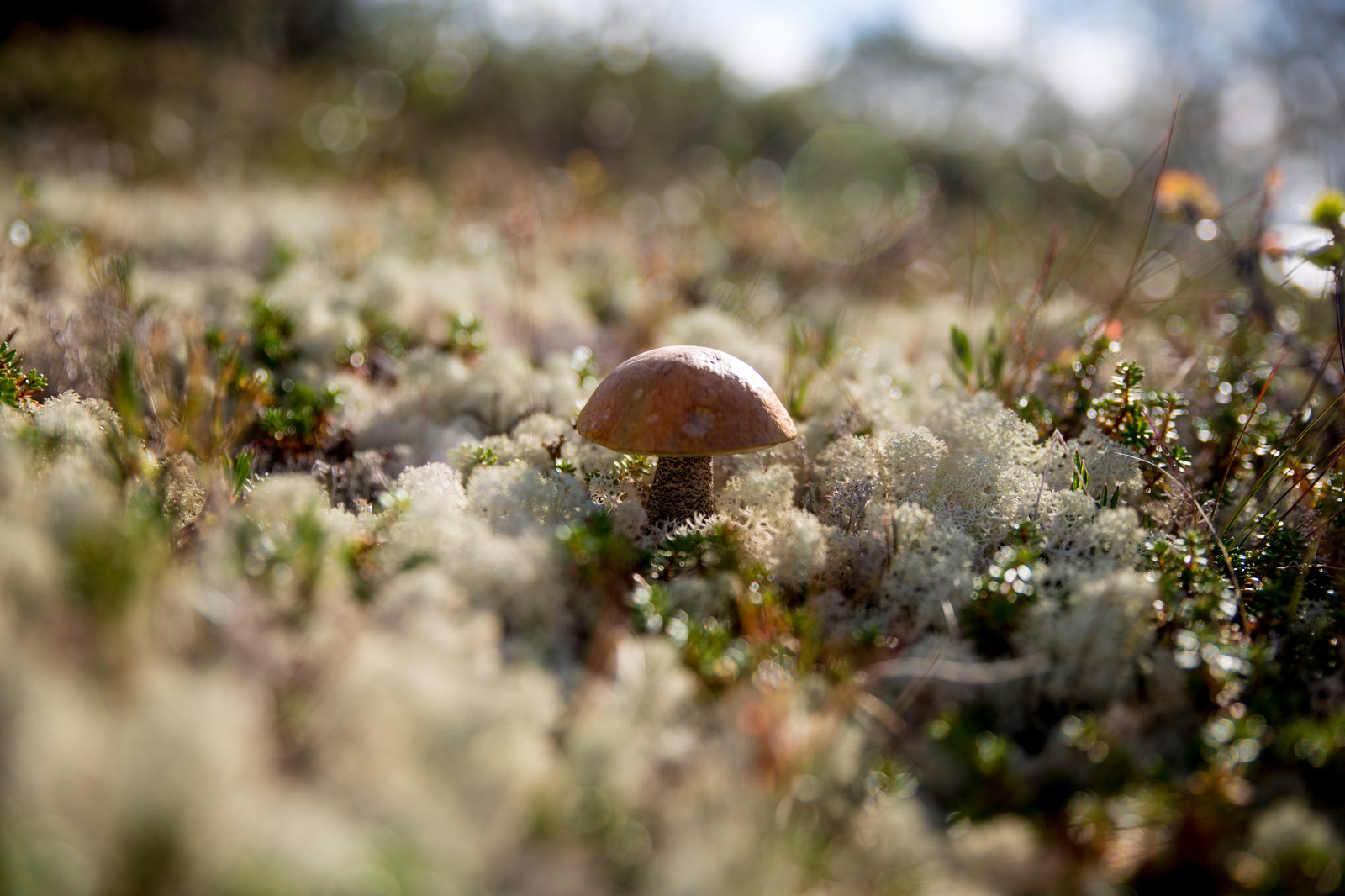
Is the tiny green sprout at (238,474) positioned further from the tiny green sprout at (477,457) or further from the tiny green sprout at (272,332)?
the tiny green sprout at (272,332)

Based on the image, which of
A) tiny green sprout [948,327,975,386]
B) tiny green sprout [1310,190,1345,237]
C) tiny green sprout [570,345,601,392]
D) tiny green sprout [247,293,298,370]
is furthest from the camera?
tiny green sprout [247,293,298,370]

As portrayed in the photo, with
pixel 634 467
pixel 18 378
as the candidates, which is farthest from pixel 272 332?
pixel 634 467

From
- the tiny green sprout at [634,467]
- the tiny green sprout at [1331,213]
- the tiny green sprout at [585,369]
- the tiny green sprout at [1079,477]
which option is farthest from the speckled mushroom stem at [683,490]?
the tiny green sprout at [1331,213]

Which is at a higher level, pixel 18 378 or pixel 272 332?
pixel 272 332

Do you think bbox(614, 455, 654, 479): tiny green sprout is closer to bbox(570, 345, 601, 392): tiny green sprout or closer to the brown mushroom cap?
the brown mushroom cap

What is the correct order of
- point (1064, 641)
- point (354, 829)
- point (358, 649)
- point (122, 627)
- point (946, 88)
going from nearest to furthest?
1. point (354, 829)
2. point (122, 627)
3. point (358, 649)
4. point (1064, 641)
5. point (946, 88)

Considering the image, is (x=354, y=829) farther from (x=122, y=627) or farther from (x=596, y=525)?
(x=596, y=525)

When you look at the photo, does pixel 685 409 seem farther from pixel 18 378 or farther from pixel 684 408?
pixel 18 378

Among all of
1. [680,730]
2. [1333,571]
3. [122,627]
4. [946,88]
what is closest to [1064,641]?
[680,730]

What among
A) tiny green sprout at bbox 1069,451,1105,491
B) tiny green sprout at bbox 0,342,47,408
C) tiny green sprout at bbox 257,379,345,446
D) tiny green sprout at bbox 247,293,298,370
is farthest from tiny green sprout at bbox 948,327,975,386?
tiny green sprout at bbox 0,342,47,408
